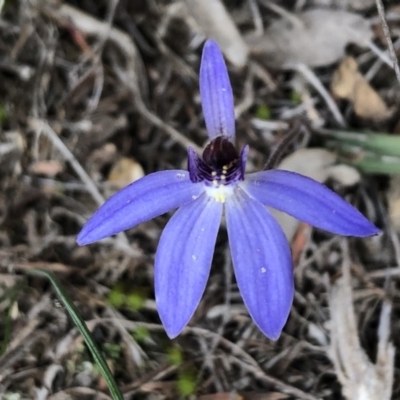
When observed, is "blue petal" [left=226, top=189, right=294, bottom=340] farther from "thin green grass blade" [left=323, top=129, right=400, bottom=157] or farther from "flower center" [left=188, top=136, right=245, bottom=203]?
"thin green grass blade" [left=323, top=129, right=400, bottom=157]

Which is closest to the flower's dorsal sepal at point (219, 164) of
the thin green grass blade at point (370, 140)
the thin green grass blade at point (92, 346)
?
the thin green grass blade at point (92, 346)

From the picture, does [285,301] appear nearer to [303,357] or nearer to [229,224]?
[229,224]

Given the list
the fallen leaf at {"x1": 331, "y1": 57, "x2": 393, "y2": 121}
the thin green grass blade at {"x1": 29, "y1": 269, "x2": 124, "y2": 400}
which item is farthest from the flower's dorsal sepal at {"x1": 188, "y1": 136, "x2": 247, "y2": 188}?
the fallen leaf at {"x1": 331, "y1": 57, "x2": 393, "y2": 121}

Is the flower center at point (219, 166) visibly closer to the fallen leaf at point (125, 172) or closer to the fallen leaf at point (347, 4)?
the fallen leaf at point (125, 172)

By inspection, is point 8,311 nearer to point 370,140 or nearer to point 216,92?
point 216,92

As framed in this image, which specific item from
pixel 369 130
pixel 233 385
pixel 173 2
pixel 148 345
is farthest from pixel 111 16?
pixel 233 385
